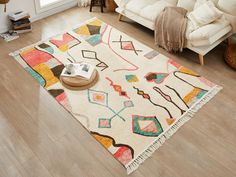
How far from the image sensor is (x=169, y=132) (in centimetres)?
263

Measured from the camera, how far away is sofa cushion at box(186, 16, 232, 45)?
10.2 ft

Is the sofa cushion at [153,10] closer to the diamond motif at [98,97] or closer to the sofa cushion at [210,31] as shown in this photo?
the sofa cushion at [210,31]

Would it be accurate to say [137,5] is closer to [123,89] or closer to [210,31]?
[210,31]

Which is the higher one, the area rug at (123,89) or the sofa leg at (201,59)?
the sofa leg at (201,59)

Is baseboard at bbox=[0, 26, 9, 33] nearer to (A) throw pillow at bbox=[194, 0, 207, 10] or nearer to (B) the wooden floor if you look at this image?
(B) the wooden floor

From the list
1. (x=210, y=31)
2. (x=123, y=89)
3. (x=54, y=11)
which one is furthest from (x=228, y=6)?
(x=54, y=11)

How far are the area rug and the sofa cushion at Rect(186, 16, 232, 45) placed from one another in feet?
1.35

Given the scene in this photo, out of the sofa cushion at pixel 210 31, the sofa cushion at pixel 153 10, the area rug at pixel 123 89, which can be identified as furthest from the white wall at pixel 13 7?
the sofa cushion at pixel 210 31

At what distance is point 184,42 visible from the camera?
3332 millimetres

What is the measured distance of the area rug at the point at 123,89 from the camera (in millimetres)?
2596

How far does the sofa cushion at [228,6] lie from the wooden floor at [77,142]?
77 centimetres

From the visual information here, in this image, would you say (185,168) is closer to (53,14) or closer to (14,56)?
(14,56)

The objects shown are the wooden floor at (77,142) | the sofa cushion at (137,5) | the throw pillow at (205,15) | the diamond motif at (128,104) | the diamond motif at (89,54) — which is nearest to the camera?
the wooden floor at (77,142)

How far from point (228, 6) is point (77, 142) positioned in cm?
245
